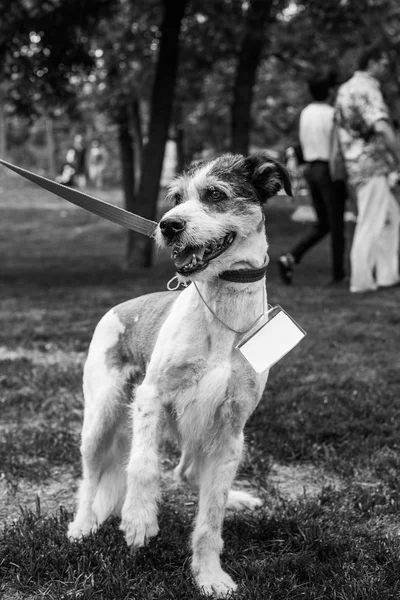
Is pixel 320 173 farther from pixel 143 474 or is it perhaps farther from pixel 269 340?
pixel 143 474

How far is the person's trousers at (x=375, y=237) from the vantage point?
979cm

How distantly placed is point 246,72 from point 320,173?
576 centimetres

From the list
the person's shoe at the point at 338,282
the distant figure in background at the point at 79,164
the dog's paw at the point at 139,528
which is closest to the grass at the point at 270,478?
the dog's paw at the point at 139,528

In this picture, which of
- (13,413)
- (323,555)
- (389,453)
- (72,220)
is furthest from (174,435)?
(72,220)

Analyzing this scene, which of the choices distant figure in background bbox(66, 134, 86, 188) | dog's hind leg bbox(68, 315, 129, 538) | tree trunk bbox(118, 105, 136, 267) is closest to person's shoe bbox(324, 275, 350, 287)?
dog's hind leg bbox(68, 315, 129, 538)

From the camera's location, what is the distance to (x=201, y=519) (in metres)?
3.15

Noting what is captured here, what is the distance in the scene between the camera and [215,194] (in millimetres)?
3109

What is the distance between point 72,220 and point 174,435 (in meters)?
24.7

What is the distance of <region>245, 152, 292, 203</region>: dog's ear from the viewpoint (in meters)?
3.22

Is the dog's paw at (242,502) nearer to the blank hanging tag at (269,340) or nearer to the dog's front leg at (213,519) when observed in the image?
the dog's front leg at (213,519)

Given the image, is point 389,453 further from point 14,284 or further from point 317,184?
point 14,284

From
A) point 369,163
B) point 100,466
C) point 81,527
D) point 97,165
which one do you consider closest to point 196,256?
point 100,466

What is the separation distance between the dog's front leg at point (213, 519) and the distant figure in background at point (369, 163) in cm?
682

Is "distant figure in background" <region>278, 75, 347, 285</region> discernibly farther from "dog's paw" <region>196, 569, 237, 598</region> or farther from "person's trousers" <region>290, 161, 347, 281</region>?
"dog's paw" <region>196, 569, 237, 598</region>
